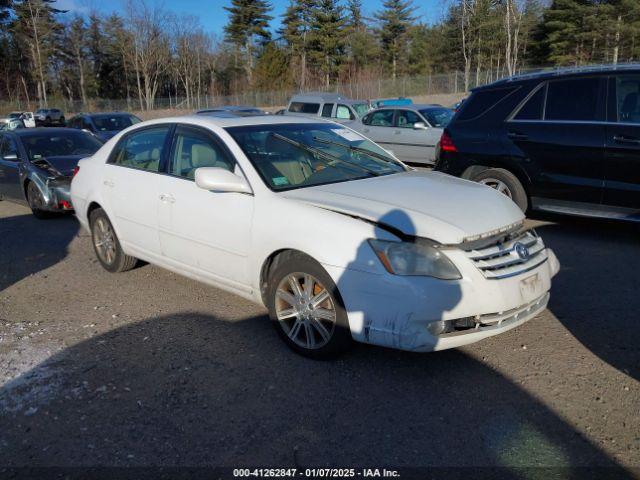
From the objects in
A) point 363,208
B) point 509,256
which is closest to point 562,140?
point 509,256

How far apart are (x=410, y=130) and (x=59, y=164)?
7813mm

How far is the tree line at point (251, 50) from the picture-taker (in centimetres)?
5319

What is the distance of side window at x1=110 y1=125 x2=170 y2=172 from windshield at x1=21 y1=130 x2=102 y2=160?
4.66 meters

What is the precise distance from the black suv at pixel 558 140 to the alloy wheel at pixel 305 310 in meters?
4.09

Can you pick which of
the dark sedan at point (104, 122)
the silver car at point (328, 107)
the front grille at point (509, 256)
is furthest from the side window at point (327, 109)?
the front grille at point (509, 256)

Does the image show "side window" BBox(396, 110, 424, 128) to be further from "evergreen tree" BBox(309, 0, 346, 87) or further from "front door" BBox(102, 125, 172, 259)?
"evergreen tree" BBox(309, 0, 346, 87)

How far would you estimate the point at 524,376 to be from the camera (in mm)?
3400

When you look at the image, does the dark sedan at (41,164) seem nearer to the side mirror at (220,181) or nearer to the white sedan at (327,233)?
the white sedan at (327,233)

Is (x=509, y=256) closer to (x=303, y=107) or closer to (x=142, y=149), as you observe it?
(x=142, y=149)

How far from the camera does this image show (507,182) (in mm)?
6773

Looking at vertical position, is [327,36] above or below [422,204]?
above

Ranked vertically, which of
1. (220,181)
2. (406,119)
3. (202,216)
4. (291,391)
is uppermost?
(406,119)

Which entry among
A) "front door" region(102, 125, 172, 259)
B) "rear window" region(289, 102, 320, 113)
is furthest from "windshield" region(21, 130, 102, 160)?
"rear window" region(289, 102, 320, 113)

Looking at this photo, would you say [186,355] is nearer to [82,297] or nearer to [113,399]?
[113,399]
